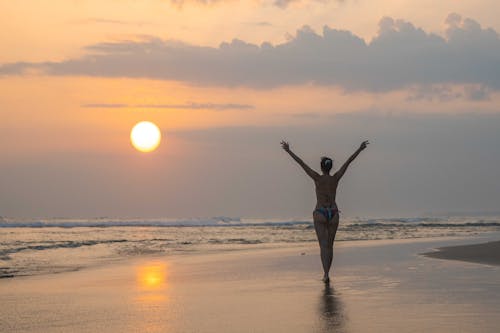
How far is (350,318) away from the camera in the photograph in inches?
304

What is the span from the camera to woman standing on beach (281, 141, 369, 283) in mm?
12289

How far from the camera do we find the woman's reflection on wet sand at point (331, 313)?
23.7 ft

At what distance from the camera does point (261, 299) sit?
9.56m

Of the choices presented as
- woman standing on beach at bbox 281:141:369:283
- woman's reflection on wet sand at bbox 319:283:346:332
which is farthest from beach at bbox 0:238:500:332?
woman standing on beach at bbox 281:141:369:283

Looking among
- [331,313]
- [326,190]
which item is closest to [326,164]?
[326,190]

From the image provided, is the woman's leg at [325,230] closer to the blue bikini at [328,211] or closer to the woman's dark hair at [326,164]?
the blue bikini at [328,211]

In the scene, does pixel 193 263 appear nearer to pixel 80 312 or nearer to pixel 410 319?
pixel 80 312

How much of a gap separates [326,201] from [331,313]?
4.41m

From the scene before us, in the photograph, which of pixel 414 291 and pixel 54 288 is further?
pixel 54 288

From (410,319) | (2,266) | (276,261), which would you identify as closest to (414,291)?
(410,319)

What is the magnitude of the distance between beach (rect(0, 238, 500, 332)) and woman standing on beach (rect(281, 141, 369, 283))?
69 centimetres

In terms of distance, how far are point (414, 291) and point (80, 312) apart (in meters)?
4.40

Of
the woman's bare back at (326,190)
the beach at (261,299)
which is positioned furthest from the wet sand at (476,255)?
the woman's bare back at (326,190)

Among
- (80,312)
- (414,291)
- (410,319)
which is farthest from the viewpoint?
(414,291)
